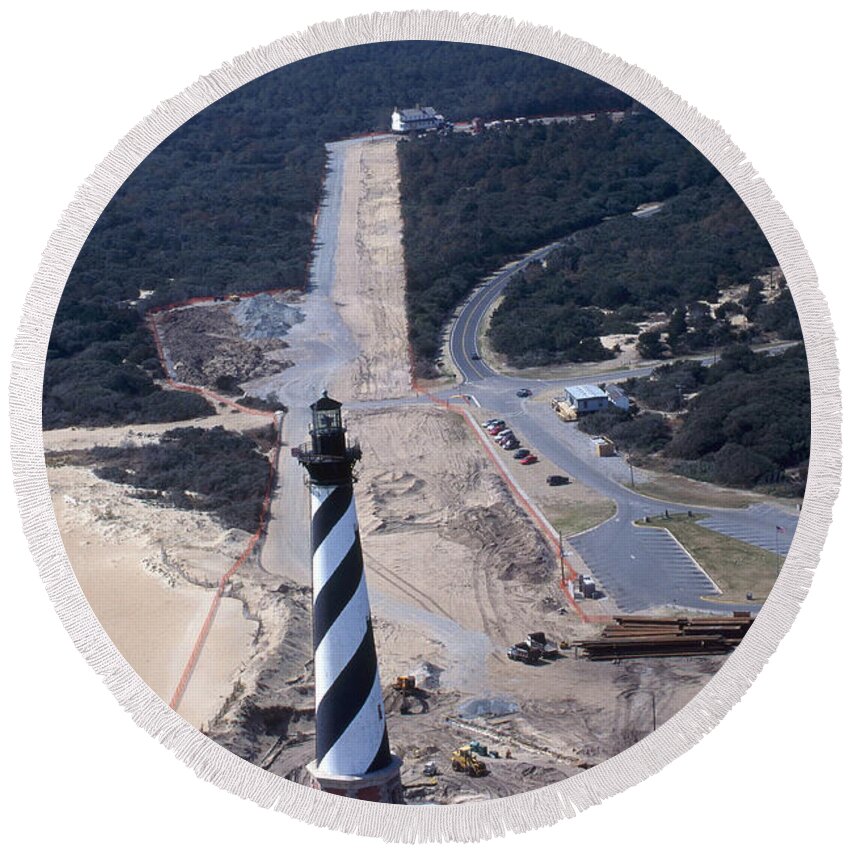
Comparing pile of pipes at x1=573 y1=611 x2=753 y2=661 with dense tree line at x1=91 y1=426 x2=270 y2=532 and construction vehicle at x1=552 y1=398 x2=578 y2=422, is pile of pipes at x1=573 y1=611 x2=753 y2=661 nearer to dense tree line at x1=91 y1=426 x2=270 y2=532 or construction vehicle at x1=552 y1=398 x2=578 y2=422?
construction vehicle at x1=552 y1=398 x2=578 y2=422

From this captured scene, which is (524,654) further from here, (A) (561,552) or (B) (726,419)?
(B) (726,419)

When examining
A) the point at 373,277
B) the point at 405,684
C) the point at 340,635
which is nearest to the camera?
the point at 340,635

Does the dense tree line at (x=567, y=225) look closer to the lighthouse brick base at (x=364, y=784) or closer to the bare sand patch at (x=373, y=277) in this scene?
the bare sand patch at (x=373, y=277)

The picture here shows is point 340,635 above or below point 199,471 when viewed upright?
below

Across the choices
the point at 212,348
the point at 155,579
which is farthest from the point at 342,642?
the point at 212,348

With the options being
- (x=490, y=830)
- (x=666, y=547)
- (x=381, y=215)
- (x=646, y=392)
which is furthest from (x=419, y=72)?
(x=490, y=830)

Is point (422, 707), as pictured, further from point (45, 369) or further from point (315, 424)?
point (45, 369)

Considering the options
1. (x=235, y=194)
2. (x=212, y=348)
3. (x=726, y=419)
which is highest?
(x=235, y=194)
